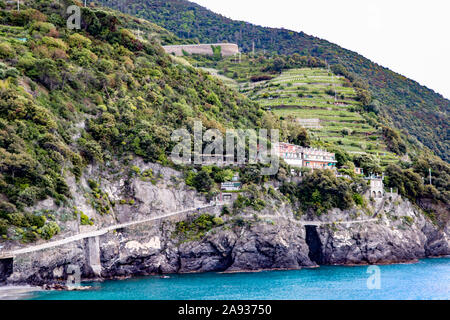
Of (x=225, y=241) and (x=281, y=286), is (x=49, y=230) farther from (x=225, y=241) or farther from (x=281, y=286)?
(x=281, y=286)

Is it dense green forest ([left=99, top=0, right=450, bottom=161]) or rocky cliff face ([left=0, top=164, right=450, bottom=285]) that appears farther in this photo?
dense green forest ([left=99, top=0, right=450, bottom=161])

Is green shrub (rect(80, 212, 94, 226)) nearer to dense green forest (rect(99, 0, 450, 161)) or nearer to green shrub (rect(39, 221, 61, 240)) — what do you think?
green shrub (rect(39, 221, 61, 240))

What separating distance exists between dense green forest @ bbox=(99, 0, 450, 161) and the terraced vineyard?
13.4m

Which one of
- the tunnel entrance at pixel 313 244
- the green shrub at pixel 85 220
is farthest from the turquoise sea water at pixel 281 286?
the green shrub at pixel 85 220

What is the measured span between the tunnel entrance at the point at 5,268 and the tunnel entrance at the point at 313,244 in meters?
40.2

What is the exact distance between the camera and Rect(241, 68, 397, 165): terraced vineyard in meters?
97.0

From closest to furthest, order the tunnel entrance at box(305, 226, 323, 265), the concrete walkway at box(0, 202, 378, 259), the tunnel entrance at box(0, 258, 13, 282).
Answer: the tunnel entrance at box(0, 258, 13, 282), the concrete walkway at box(0, 202, 378, 259), the tunnel entrance at box(305, 226, 323, 265)

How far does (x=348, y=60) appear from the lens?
16975 cm

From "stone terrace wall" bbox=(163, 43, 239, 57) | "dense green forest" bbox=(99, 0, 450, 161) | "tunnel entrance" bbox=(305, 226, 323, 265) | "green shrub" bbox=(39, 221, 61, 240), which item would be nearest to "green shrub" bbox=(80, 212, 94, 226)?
"green shrub" bbox=(39, 221, 61, 240)

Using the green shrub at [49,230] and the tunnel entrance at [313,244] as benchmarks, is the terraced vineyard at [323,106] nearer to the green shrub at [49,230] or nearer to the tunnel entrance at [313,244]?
the tunnel entrance at [313,244]

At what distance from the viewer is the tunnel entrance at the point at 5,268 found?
4253 centimetres

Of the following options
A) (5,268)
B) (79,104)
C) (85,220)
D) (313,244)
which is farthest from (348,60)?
(5,268)

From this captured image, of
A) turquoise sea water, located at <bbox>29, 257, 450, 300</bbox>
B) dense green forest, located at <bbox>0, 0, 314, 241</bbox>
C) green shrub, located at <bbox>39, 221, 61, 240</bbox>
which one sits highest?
dense green forest, located at <bbox>0, 0, 314, 241</bbox>

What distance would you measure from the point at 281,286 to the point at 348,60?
134m
